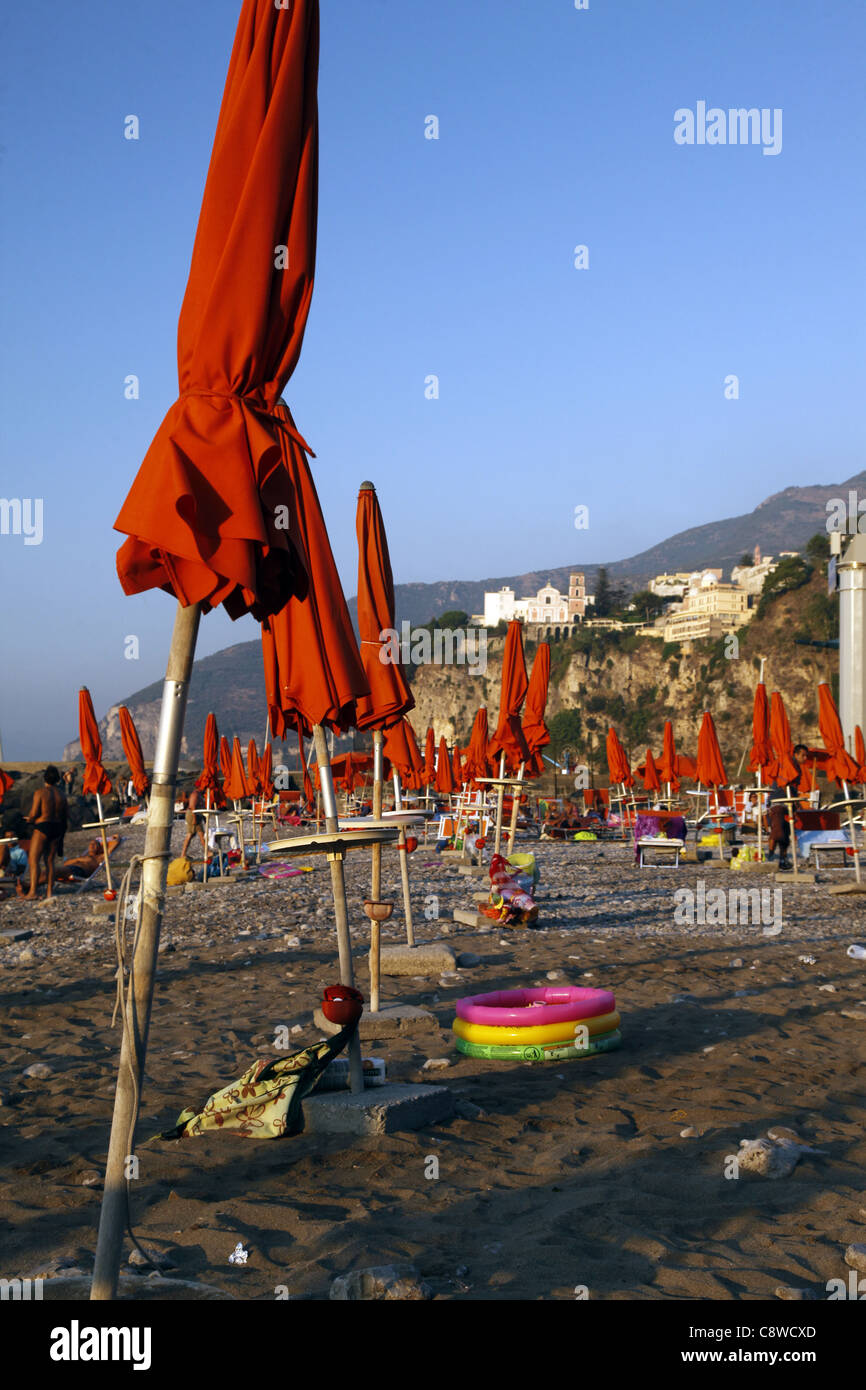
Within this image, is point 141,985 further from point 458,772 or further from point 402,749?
point 458,772

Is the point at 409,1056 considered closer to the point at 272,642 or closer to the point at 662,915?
the point at 272,642

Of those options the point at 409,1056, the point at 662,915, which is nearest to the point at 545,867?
the point at 662,915

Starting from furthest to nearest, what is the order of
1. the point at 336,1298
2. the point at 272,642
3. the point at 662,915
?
1. the point at 662,915
2. the point at 272,642
3. the point at 336,1298

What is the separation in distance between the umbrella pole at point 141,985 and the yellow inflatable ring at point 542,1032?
371 cm

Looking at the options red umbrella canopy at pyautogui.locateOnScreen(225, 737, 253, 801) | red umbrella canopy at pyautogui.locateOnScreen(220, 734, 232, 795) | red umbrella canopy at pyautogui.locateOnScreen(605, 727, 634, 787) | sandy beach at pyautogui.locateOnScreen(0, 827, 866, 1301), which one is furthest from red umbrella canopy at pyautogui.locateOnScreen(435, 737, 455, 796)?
sandy beach at pyautogui.locateOnScreen(0, 827, 866, 1301)

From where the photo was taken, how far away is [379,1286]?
9.18ft

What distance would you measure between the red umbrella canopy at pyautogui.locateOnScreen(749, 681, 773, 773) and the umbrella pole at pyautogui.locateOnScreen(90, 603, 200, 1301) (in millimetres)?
18186

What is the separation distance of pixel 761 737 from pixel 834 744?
5.11ft

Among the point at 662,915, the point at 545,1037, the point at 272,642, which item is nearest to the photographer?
the point at 272,642

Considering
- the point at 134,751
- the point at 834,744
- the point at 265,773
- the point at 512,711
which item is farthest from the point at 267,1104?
the point at 265,773

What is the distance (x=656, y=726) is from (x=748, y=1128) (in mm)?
98913

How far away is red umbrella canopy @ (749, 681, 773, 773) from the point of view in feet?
64.5

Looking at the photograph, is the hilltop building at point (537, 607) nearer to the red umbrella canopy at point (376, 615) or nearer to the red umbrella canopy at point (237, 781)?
the red umbrella canopy at point (237, 781)

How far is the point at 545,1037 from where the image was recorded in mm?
6020
